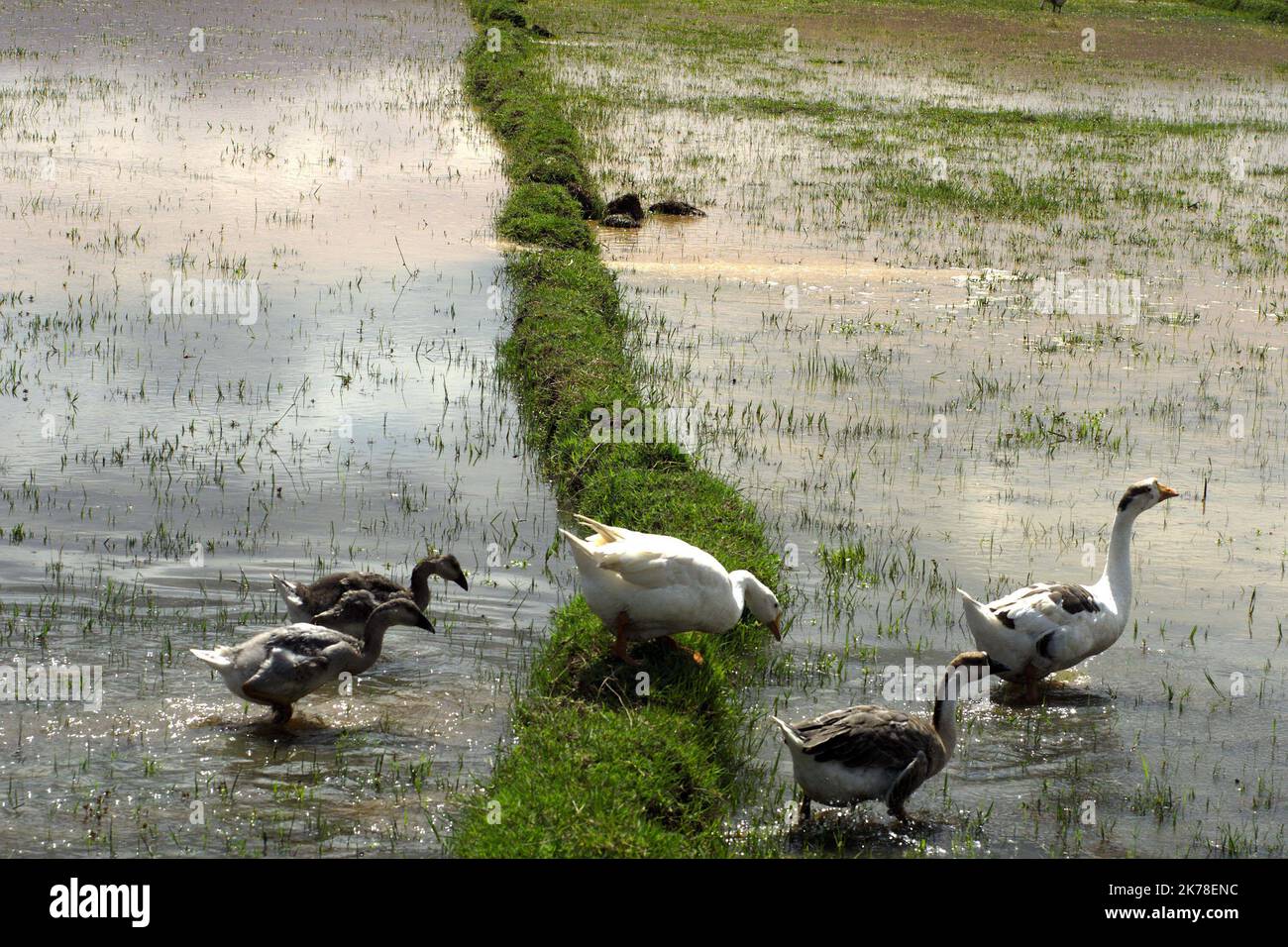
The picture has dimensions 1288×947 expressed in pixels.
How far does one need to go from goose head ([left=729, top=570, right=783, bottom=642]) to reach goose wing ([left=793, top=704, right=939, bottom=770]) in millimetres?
1392

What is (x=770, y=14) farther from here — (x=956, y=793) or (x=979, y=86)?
(x=956, y=793)

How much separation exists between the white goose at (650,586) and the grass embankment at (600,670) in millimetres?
273

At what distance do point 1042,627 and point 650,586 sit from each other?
224cm

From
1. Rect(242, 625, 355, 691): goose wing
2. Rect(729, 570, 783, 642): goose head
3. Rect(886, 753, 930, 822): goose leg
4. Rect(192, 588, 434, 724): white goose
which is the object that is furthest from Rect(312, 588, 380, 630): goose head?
Rect(886, 753, 930, 822): goose leg

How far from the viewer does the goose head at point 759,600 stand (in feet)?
26.0

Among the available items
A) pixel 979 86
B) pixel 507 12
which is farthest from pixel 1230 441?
pixel 507 12

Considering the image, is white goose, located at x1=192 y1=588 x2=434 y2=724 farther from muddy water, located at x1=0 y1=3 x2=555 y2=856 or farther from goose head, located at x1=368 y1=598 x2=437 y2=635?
muddy water, located at x1=0 y1=3 x2=555 y2=856

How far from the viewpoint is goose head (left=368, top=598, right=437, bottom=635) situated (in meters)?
7.61

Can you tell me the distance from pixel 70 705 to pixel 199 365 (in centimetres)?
618

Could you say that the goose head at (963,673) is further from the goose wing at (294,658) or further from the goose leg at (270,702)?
the goose leg at (270,702)

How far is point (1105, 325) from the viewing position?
16.0 metres

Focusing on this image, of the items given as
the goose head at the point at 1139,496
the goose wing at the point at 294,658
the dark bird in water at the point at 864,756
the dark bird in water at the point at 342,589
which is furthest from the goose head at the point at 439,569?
the goose head at the point at 1139,496

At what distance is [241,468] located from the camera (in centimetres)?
1064

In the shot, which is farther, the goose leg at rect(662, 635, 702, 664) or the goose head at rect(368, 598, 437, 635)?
the goose leg at rect(662, 635, 702, 664)
